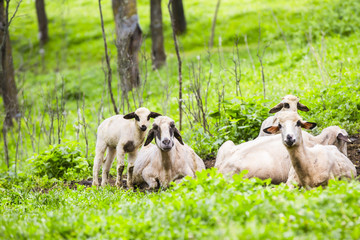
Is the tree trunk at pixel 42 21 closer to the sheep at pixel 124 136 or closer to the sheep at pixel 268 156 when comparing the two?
the sheep at pixel 124 136

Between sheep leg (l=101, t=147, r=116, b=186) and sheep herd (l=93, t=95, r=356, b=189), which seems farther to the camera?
sheep leg (l=101, t=147, r=116, b=186)

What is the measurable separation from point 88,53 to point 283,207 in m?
28.0

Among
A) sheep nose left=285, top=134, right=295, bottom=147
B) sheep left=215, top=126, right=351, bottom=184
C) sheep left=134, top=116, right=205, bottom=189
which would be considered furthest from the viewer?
sheep left=134, top=116, right=205, bottom=189

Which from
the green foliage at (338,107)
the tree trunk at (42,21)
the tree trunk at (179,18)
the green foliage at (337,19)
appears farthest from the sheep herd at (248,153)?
the tree trunk at (42,21)

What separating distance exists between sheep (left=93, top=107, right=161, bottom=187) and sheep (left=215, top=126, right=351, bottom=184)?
5.22 feet

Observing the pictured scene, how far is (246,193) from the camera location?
5.89 metres

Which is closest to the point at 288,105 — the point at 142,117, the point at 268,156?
the point at 268,156

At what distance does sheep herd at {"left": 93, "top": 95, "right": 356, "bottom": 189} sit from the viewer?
734cm

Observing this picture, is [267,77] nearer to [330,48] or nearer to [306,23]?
[330,48]

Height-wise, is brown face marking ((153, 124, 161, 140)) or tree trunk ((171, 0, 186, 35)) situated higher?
tree trunk ((171, 0, 186, 35))

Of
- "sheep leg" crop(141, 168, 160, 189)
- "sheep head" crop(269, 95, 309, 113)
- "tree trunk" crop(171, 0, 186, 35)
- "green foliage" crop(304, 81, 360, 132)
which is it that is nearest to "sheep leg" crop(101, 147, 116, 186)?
"sheep leg" crop(141, 168, 160, 189)

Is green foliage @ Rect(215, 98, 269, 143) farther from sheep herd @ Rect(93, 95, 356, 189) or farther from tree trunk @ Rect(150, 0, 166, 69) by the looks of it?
tree trunk @ Rect(150, 0, 166, 69)

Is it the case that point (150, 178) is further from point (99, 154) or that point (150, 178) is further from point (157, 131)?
point (99, 154)

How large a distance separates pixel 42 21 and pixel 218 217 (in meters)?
31.9
